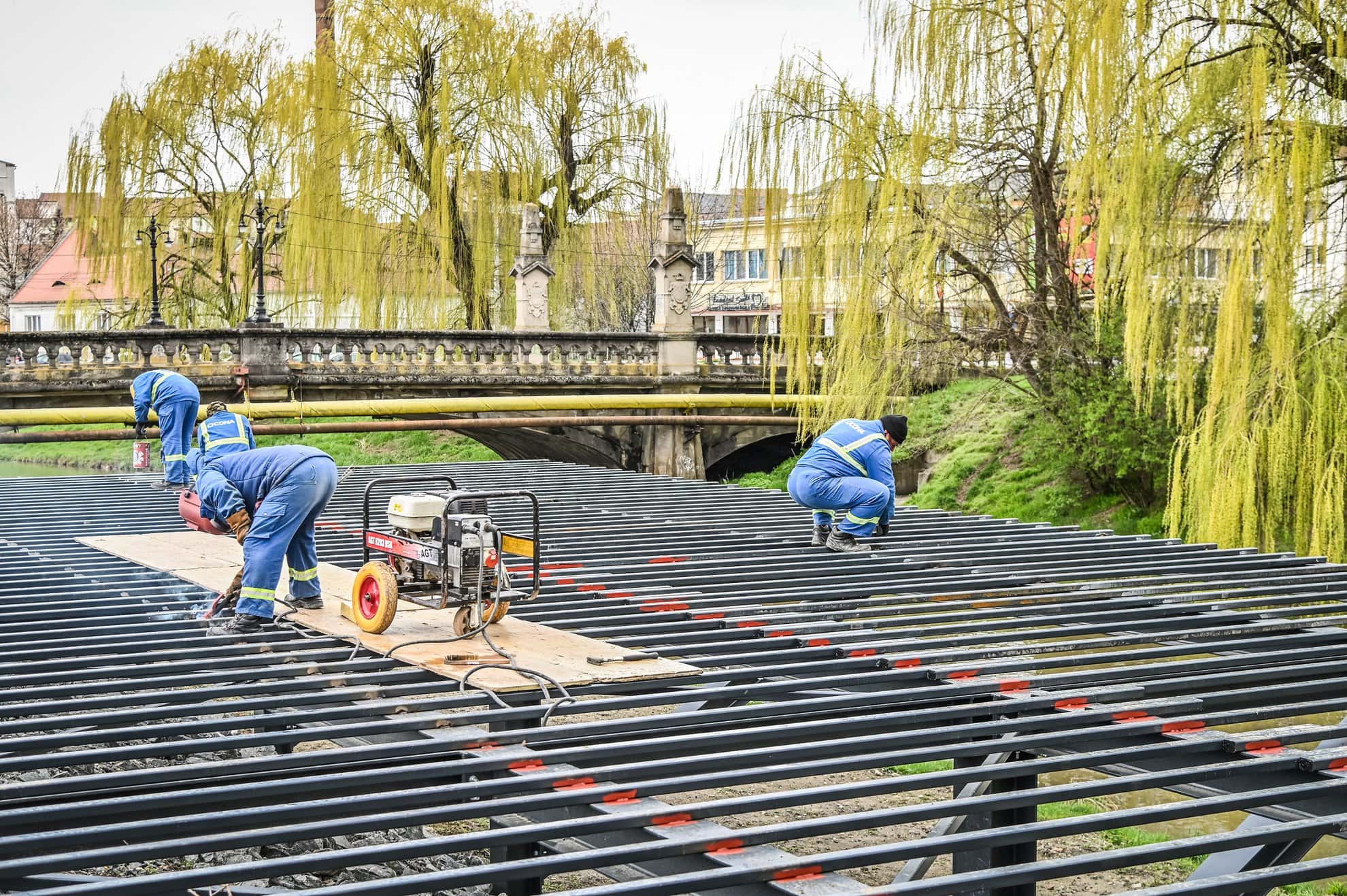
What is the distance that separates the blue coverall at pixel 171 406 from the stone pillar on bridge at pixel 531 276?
15918 mm

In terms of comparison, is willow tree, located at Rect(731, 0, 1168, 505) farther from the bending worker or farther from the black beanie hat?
the bending worker

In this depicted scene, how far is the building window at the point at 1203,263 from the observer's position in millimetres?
16219

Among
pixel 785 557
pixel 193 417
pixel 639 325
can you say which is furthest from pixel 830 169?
pixel 639 325

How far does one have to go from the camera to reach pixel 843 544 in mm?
11414

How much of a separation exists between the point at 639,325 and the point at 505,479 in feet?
118

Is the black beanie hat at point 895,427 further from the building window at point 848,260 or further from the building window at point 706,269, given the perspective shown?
the building window at point 706,269

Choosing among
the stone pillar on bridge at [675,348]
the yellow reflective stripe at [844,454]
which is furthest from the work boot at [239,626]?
the stone pillar on bridge at [675,348]

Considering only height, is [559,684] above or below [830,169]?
below

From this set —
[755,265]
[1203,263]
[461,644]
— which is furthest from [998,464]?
[755,265]

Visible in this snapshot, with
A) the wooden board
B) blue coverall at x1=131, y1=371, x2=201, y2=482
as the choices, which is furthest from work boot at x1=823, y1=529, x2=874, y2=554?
blue coverall at x1=131, y1=371, x2=201, y2=482

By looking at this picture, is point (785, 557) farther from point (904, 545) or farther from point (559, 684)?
point (559, 684)

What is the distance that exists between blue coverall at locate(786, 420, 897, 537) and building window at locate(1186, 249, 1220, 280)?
6.37 m

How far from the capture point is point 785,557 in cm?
1105

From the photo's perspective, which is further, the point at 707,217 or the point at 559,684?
the point at 707,217
